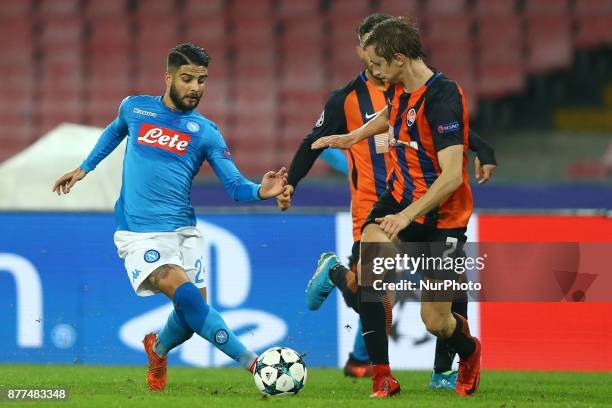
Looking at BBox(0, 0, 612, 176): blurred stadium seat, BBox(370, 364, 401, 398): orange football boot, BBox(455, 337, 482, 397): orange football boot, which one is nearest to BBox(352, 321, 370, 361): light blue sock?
BBox(455, 337, 482, 397): orange football boot

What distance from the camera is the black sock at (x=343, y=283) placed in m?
7.02

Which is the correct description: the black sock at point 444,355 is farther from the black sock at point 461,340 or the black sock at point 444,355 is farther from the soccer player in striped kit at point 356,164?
the black sock at point 461,340

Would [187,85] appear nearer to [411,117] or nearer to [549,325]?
[411,117]

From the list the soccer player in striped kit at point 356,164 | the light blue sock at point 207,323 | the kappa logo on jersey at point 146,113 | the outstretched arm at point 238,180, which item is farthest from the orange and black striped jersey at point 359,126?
the light blue sock at point 207,323

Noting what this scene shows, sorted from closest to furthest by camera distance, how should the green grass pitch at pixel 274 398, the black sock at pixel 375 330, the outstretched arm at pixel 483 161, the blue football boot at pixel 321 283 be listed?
the green grass pitch at pixel 274 398, the black sock at pixel 375 330, the outstretched arm at pixel 483 161, the blue football boot at pixel 321 283

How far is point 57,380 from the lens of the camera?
7.04m

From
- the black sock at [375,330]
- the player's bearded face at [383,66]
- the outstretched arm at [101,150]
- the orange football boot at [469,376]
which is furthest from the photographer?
the outstretched arm at [101,150]

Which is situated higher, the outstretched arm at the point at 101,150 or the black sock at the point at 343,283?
the outstretched arm at the point at 101,150

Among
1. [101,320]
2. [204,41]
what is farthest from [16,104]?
[101,320]

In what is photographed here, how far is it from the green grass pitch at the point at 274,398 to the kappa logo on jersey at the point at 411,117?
131 centimetres

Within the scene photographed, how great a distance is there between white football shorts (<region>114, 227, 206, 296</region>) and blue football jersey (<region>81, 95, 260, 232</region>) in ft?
0.15

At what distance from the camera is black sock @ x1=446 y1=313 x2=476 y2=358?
6.06 m

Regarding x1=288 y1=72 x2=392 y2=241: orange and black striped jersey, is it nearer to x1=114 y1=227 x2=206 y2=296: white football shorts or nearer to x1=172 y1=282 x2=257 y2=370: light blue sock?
x1=114 y1=227 x2=206 y2=296: white football shorts

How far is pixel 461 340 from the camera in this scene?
239 inches
